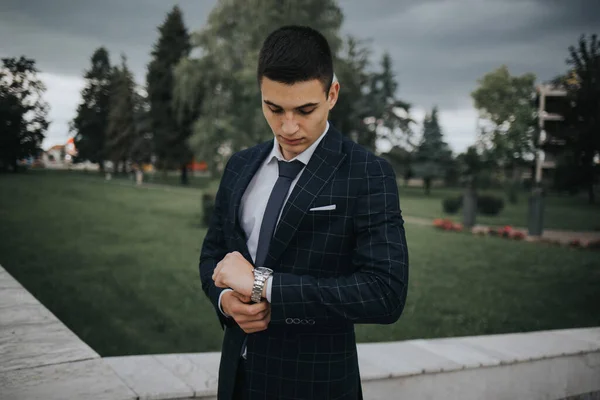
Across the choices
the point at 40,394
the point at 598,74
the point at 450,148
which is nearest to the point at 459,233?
the point at 598,74

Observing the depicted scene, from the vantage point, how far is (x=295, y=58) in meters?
1.46

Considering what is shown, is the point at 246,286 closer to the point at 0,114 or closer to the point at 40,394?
the point at 40,394

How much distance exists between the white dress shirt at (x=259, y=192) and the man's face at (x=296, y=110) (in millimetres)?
43

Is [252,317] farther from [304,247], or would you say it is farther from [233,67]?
[233,67]

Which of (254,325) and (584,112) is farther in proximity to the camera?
(584,112)

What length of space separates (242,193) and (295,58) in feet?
1.59

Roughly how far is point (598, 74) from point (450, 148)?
102 feet

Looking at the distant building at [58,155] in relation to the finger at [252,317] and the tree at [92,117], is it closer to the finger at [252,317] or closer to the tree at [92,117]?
the tree at [92,117]

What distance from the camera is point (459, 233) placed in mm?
16281

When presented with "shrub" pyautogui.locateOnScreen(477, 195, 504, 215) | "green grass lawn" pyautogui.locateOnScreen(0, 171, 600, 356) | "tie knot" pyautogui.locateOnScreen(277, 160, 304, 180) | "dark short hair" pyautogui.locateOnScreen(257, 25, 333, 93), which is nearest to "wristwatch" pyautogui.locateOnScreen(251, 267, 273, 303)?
"tie knot" pyautogui.locateOnScreen(277, 160, 304, 180)

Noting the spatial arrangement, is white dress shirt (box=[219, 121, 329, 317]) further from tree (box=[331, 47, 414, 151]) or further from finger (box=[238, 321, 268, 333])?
tree (box=[331, 47, 414, 151])

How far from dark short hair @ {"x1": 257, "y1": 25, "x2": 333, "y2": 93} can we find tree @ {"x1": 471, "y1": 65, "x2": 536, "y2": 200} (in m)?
59.9

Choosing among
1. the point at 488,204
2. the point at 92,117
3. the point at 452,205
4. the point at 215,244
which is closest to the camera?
the point at 215,244

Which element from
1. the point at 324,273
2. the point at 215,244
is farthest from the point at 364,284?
the point at 215,244
